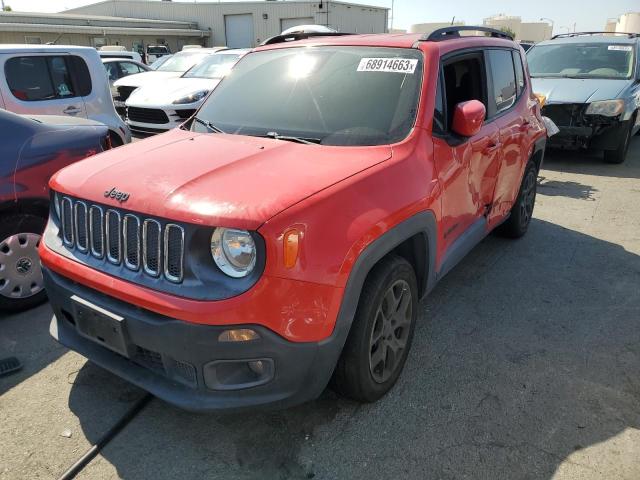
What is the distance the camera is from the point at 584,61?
8.96 meters

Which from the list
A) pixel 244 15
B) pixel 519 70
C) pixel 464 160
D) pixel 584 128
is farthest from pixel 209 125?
pixel 244 15

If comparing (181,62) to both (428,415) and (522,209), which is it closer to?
(522,209)

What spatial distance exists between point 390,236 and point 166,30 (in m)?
47.9

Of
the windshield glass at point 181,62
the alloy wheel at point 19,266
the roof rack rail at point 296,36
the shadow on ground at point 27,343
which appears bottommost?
the shadow on ground at point 27,343

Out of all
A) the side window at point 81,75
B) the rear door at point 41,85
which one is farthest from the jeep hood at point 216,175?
the side window at point 81,75

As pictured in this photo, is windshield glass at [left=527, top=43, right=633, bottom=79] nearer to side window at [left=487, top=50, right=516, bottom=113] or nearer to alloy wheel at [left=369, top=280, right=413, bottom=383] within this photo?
side window at [left=487, top=50, right=516, bottom=113]

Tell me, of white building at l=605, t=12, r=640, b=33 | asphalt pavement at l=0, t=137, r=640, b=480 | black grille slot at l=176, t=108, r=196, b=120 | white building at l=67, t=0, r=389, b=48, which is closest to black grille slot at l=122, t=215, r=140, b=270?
asphalt pavement at l=0, t=137, r=640, b=480

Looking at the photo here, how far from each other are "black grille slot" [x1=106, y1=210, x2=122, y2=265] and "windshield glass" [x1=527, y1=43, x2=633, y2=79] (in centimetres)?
869

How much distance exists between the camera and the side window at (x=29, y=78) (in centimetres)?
605

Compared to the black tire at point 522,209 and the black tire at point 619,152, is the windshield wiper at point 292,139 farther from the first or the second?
the black tire at point 619,152

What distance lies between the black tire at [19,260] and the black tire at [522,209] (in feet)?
13.1

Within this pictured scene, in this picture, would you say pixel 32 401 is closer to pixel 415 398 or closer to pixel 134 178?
pixel 134 178

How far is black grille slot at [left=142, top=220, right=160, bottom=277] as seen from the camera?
2152 mm

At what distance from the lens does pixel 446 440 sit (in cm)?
249
